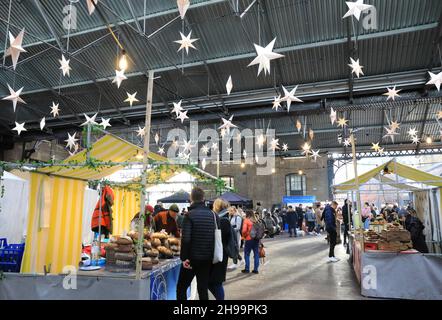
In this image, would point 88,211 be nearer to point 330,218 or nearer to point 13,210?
point 13,210

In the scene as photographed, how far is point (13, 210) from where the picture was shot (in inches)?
328

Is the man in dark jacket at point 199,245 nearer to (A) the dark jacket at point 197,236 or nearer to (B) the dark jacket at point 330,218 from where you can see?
(A) the dark jacket at point 197,236

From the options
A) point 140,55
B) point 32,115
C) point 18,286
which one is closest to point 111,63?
point 140,55

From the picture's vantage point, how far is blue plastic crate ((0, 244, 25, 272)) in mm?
5164

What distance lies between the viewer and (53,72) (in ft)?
36.3

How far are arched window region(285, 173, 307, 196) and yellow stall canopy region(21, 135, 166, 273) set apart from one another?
19903 millimetres

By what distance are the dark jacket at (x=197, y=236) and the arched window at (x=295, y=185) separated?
71.9ft

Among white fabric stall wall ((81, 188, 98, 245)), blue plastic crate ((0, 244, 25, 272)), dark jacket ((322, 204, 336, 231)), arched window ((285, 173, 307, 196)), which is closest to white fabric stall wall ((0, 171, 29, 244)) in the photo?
white fabric stall wall ((81, 188, 98, 245))

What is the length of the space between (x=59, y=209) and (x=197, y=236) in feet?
12.0

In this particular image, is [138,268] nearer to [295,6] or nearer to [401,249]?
[401,249]

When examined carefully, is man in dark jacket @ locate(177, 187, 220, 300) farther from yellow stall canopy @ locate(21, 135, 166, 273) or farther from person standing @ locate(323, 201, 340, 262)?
person standing @ locate(323, 201, 340, 262)

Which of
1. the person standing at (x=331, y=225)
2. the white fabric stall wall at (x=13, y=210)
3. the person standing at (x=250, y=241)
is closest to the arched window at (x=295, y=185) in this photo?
the person standing at (x=331, y=225)

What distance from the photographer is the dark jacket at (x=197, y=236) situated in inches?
133

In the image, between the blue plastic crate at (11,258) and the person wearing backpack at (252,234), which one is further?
the person wearing backpack at (252,234)
